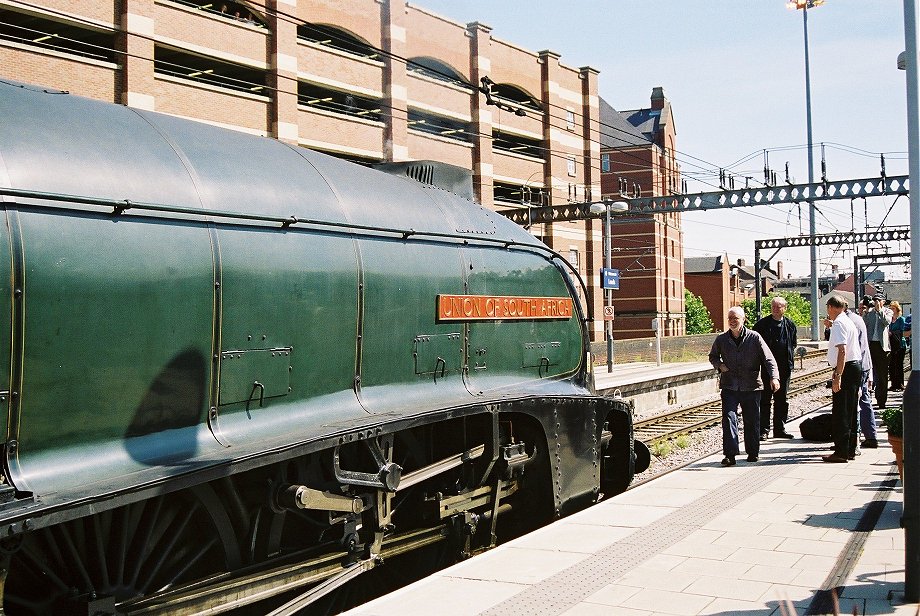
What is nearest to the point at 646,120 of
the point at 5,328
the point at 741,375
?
the point at 741,375

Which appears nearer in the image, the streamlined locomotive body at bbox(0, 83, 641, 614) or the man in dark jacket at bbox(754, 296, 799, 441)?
the streamlined locomotive body at bbox(0, 83, 641, 614)

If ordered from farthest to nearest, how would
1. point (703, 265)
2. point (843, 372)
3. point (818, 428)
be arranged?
point (703, 265), point (818, 428), point (843, 372)

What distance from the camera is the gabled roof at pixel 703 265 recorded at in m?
82.3

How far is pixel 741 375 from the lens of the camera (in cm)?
1098

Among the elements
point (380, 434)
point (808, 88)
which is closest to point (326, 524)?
point (380, 434)

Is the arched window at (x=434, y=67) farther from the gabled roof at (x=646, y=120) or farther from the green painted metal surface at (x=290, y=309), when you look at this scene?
the green painted metal surface at (x=290, y=309)

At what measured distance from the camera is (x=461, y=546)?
740cm

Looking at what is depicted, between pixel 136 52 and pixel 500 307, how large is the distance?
73.6 ft

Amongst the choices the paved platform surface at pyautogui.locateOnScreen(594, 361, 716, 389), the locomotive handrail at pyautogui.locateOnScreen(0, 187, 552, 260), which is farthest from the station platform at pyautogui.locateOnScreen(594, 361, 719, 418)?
the locomotive handrail at pyautogui.locateOnScreen(0, 187, 552, 260)

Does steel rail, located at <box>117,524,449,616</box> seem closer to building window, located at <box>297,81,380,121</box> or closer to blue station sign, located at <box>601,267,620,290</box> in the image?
blue station sign, located at <box>601,267,620,290</box>

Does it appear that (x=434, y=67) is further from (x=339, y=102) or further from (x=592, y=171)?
(x=592, y=171)

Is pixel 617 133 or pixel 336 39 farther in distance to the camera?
pixel 617 133

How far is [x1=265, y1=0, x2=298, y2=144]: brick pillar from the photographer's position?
3148 centimetres

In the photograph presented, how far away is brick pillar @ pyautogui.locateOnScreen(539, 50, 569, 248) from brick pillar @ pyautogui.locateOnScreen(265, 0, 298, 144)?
59.3 feet
